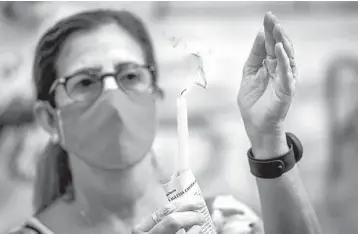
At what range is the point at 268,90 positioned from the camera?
4.35 feet

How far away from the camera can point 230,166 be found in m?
1.42

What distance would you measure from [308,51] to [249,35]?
0.62 ft

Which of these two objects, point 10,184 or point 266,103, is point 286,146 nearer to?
point 266,103

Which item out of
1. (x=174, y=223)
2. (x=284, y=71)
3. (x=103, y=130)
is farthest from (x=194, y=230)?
(x=284, y=71)

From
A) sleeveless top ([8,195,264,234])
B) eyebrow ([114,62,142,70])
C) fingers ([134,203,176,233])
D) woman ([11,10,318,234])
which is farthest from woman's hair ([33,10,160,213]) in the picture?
sleeveless top ([8,195,264,234])

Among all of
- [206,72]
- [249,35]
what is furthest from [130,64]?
[249,35]

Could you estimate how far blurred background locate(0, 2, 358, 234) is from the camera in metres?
1.30

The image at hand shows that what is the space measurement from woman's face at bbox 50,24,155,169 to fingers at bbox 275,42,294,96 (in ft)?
1.23

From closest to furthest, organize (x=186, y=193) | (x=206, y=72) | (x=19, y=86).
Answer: (x=186, y=193) → (x=19, y=86) → (x=206, y=72)

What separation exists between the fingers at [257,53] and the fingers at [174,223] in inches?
17.8

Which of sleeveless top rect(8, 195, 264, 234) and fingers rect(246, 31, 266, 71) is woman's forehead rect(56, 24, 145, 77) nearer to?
fingers rect(246, 31, 266, 71)

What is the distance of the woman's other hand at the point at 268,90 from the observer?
1.28 meters

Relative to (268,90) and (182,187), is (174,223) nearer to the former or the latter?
(182,187)

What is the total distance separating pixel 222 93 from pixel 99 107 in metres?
0.35
